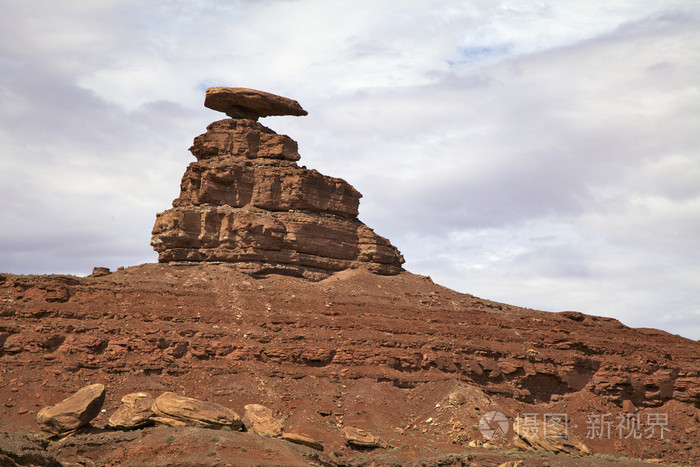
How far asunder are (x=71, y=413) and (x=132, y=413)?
2.74m

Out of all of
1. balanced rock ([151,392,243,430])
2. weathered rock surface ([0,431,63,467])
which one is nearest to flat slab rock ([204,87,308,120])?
balanced rock ([151,392,243,430])

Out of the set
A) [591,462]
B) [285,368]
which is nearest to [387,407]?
[285,368]

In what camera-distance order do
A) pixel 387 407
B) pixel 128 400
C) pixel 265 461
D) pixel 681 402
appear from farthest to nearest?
1. pixel 681 402
2. pixel 387 407
3. pixel 128 400
4. pixel 265 461

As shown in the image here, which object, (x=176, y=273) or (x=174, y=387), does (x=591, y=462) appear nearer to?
(x=174, y=387)

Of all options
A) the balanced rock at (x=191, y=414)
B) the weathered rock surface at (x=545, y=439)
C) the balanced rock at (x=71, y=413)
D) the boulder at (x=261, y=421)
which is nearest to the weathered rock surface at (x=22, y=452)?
the balanced rock at (x=71, y=413)

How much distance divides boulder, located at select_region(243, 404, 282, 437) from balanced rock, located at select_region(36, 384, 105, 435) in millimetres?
6758

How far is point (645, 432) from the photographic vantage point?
48.8 m

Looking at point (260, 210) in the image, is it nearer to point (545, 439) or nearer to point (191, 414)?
point (191, 414)

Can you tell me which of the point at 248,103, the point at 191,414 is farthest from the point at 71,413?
the point at 248,103

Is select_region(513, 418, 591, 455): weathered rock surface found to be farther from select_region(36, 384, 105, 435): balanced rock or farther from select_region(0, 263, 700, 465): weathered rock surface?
select_region(36, 384, 105, 435): balanced rock

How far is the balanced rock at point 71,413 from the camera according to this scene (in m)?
35.6

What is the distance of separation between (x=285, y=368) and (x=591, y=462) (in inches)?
636

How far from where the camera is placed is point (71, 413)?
3591cm

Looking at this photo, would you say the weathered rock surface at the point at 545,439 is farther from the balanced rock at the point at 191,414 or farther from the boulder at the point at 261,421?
the balanced rock at the point at 191,414
